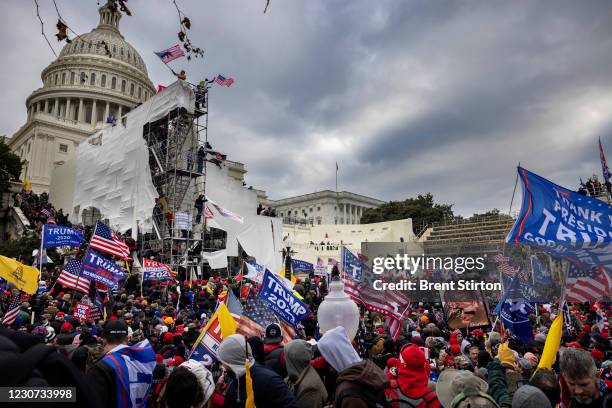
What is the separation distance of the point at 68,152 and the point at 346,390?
66205 millimetres

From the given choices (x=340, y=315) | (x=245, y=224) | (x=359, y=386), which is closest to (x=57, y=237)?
(x=340, y=315)

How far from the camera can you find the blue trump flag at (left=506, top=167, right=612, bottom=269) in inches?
216

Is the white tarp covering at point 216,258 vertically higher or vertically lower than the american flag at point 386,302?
higher

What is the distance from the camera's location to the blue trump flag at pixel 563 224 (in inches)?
216

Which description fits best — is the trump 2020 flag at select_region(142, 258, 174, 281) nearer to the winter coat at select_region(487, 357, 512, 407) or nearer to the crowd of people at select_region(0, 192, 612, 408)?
the crowd of people at select_region(0, 192, 612, 408)

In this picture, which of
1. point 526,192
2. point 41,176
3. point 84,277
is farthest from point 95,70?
point 526,192

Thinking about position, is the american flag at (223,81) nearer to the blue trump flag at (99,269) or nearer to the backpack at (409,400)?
the blue trump flag at (99,269)

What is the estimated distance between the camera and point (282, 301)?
6391 millimetres

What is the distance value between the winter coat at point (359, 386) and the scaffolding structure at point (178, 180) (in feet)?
80.1

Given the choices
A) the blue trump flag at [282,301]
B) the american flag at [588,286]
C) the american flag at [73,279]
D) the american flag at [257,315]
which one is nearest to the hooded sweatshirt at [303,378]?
the american flag at [257,315]

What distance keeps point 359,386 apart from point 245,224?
27588 mm

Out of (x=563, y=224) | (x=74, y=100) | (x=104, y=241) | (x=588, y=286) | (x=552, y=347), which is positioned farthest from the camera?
(x=74, y=100)

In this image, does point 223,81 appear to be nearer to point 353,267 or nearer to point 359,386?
point 353,267

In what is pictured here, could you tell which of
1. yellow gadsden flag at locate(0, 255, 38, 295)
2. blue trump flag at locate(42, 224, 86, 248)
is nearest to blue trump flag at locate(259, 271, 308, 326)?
yellow gadsden flag at locate(0, 255, 38, 295)
